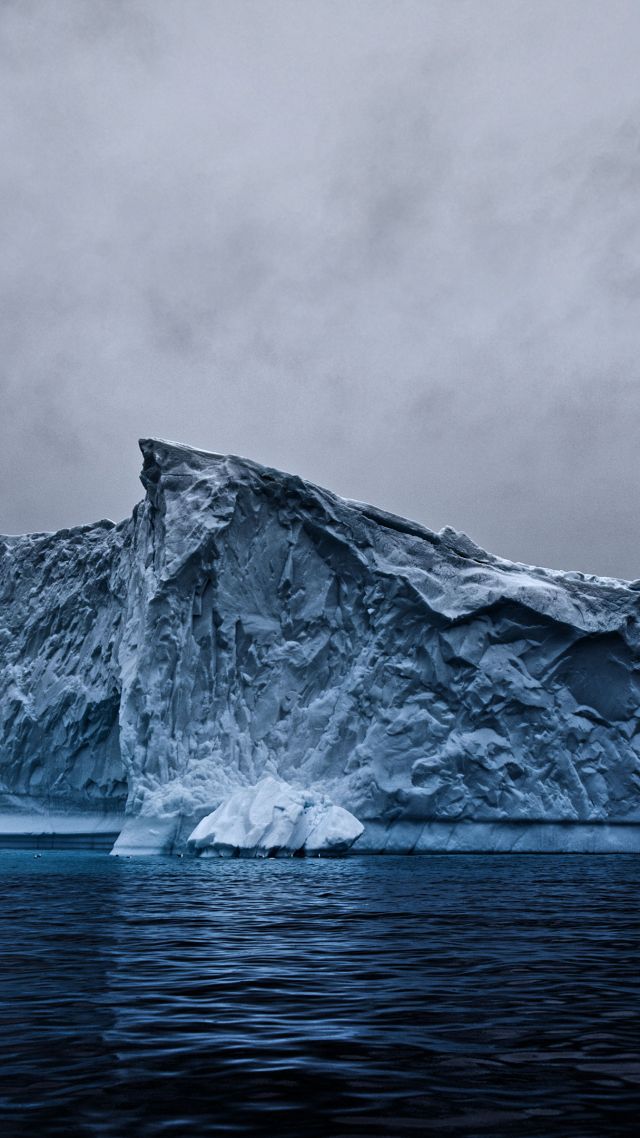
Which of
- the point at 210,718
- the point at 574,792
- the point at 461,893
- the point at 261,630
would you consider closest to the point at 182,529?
the point at 261,630

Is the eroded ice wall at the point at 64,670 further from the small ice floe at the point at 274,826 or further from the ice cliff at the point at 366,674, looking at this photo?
the small ice floe at the point at 274,826

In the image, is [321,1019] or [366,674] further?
[366,674]

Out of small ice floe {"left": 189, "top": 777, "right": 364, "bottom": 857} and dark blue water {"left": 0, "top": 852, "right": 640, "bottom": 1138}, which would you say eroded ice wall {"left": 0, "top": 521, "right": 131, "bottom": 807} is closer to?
small ice floe {"left": 189, "top": 777, "right": 364, "bottom": 857}

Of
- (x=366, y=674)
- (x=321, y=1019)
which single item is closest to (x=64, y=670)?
(x=366, y=674)

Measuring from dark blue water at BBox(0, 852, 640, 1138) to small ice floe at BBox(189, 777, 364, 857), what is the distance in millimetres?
10180

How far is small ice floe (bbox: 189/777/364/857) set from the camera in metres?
21.8

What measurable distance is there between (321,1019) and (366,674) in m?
20.6

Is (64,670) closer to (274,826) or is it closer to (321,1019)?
(274,826)

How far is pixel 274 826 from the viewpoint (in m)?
21.8

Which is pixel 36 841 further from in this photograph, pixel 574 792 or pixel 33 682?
pixel 574 792

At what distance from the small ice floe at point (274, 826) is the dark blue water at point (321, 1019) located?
10180 millimetres

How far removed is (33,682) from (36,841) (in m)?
5.17

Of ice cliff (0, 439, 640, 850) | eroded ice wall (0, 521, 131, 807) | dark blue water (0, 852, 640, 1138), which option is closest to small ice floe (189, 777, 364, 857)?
ice cliff (0, 439, 640, 850)

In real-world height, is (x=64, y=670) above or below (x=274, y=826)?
above
